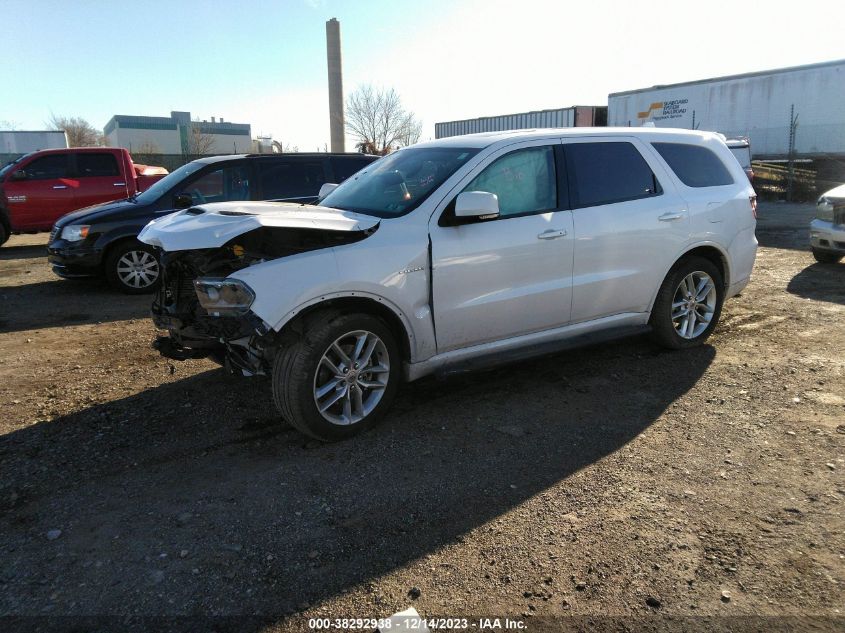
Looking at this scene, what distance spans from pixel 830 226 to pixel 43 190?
13.8 m

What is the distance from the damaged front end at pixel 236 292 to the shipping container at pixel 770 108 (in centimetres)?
2164

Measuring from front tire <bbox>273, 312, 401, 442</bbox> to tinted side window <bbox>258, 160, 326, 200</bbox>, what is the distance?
480cm

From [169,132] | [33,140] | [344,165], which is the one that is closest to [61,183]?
[344,165]

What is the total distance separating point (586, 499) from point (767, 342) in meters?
3.49

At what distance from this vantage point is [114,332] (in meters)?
6.57

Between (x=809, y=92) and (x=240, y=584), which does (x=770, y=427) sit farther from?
(x=809, y=92)

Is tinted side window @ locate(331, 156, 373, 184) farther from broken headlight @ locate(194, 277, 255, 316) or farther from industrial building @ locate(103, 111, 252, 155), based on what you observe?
industrial building @ locate(103, 111, 252, 155)

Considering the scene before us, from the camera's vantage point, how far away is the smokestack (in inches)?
1543

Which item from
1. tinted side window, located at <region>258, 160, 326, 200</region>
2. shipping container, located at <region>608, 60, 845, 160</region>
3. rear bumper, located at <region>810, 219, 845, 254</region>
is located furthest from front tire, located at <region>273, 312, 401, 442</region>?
shipping container, located at <region>608, 60, 845, 160</region>

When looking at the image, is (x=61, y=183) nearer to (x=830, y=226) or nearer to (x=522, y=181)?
(x=522, y=181)

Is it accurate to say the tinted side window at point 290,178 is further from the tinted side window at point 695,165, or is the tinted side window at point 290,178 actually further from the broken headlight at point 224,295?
the tinted side window at point 695,165

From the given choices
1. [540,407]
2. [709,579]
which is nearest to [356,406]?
[540,407]

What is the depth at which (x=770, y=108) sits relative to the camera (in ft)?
72.6

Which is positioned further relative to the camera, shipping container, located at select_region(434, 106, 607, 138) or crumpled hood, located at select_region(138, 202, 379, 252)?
shipping container, located at select_region(434, 106, 607, 138)
